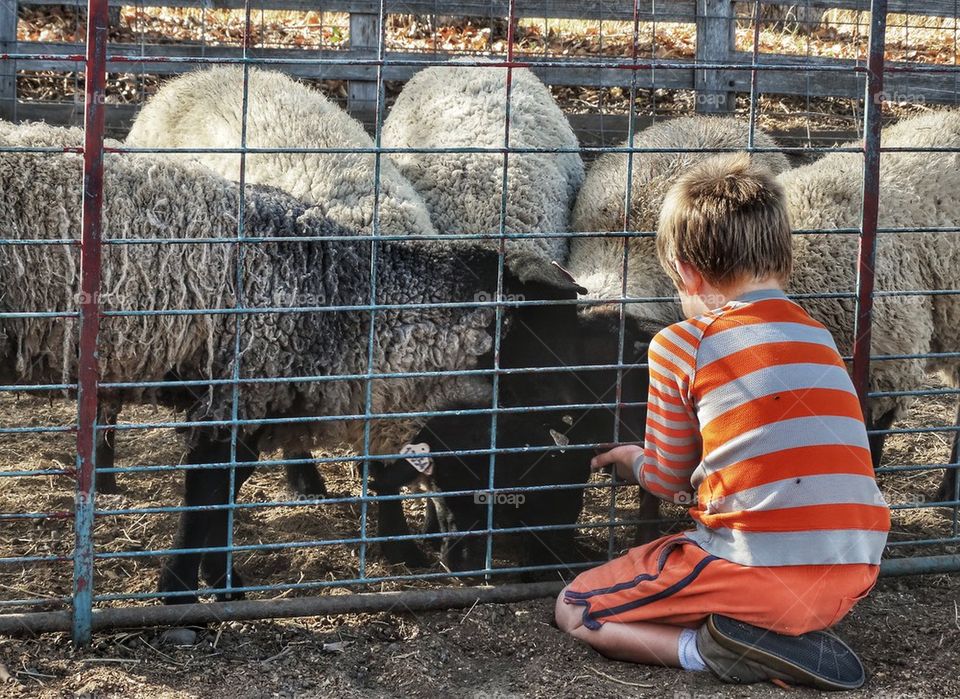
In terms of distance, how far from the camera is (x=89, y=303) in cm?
331

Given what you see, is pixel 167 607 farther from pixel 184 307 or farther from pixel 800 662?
pixel 800 662

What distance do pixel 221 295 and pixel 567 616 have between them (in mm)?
1773

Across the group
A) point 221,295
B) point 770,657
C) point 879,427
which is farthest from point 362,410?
point 879,427

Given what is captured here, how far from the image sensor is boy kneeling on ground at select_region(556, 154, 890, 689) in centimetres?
309

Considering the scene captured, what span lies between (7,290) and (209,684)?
1.64m

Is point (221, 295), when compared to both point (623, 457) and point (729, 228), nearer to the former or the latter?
point (623, 457)

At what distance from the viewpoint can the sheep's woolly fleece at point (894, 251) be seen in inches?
199

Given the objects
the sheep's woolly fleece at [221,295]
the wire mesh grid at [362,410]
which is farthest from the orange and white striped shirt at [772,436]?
the sheep's woolly fleece at [221,295]

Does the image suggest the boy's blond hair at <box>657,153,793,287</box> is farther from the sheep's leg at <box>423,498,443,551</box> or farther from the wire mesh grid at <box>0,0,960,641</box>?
the sheep's leg at <box>423,498,443,551</box>

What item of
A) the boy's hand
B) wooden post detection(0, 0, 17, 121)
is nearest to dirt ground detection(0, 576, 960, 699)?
the boy's hand

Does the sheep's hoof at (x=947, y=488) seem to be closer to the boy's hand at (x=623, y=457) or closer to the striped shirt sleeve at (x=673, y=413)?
the boy's hand at (x=623, y=457)

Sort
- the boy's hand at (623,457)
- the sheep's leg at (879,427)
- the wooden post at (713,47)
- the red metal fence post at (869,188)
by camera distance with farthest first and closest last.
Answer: the wooden post at (713,47) < the sheep's leg at (879,427) < the red metal fence post at (869,188) < the boy's hand at (623,457)

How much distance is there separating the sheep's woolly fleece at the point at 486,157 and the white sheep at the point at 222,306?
47 cm

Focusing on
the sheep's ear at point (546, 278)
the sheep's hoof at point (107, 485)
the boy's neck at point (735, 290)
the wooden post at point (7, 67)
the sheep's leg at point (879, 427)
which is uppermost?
the wooden post at point (7, 67)
